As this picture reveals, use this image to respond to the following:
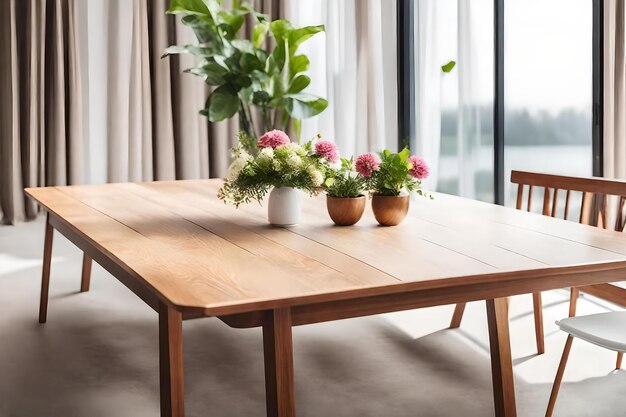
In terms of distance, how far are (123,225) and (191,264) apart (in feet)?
2.25

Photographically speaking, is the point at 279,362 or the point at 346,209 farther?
the point at 346,209

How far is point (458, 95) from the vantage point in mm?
5520

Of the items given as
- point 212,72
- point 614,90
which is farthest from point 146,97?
point 614,90

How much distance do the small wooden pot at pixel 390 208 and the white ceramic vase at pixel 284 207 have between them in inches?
9.6

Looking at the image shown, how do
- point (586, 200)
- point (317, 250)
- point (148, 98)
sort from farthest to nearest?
point (148, 98), point (586, 200), point (317, 250)

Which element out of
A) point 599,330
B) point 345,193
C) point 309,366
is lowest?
point 309,366

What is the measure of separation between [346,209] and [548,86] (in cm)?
278

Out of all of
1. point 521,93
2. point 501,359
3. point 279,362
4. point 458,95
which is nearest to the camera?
point 279,362

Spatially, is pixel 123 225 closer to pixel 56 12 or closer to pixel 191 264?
pixel 191 264

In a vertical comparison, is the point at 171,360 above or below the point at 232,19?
below

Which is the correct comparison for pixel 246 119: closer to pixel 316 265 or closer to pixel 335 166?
pixel 335 166

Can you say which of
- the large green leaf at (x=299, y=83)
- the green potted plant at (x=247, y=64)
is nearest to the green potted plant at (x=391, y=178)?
the green potted plant at (x=247, y=64)

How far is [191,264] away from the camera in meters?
2.01

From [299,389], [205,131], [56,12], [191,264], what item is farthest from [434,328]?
[56,12]
